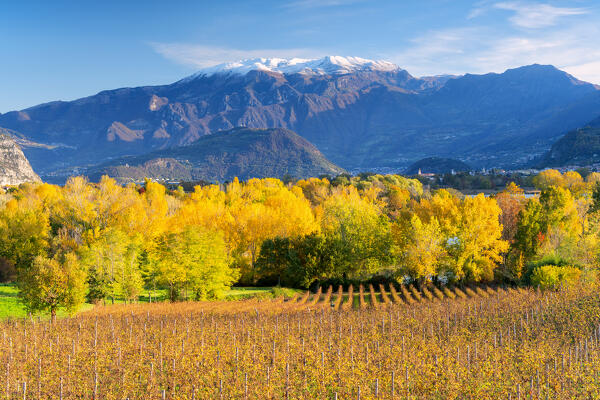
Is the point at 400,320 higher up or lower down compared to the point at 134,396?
lower down

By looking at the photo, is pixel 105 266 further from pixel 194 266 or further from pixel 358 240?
pixel 358 240

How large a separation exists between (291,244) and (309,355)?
34946 mm

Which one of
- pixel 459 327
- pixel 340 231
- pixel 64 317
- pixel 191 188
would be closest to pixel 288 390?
pixel 459 327

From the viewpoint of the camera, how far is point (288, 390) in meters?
19.3

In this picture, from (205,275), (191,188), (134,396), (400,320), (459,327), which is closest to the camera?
(134,396)

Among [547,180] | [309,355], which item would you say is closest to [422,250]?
[309,355]

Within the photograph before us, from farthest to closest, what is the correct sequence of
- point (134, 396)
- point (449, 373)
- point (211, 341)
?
point (211, 341), point (449, 373), point (134, 396)

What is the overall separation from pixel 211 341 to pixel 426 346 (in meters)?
12.7

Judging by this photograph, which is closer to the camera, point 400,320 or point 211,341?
point 211,341

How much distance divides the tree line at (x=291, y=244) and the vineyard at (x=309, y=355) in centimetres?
932

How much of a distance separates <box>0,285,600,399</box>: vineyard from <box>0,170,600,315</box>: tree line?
367 inches

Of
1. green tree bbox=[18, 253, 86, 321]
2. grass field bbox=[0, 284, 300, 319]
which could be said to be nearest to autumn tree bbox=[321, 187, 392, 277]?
grass field bbox=[0, 284, 300, 319]

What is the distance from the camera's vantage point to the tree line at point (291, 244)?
44750 millimetres

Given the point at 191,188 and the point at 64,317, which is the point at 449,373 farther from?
the point at 191,188
